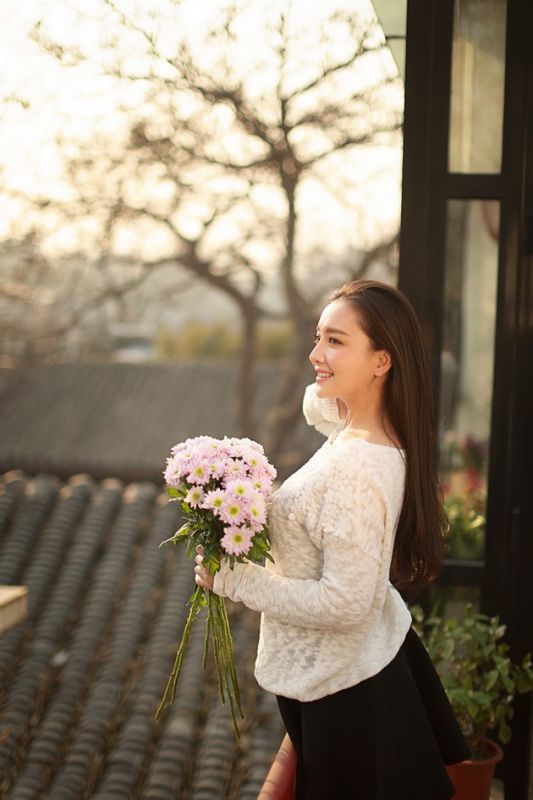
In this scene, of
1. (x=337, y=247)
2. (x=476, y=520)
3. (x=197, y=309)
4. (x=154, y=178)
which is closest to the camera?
(x=476, y=520)

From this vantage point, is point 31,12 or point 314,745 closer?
point 314,745

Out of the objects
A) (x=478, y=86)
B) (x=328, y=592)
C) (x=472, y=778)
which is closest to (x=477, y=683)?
(x=472, y=778)

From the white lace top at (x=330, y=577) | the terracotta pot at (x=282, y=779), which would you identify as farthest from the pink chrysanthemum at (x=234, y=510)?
the terracotta pot at (x=282, y=779)

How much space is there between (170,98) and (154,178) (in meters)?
1.91

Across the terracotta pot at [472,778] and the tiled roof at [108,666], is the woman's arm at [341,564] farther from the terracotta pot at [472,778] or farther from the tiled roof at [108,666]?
the tiled roof at [108,666]

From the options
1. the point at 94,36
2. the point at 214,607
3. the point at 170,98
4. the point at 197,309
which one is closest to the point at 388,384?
the point at 214,607

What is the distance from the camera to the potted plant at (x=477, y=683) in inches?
82.7

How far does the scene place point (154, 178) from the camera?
348 inches

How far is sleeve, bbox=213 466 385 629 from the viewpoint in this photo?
143 cm

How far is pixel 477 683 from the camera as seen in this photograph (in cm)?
225

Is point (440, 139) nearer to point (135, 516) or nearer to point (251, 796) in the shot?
point (251, 796)

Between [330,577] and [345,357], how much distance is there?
374 millimetres

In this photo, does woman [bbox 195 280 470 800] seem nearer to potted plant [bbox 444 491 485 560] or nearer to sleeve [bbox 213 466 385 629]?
sleeve [bbox 213 466 385 629]

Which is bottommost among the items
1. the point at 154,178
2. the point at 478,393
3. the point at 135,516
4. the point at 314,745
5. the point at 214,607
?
the point at 135,516
